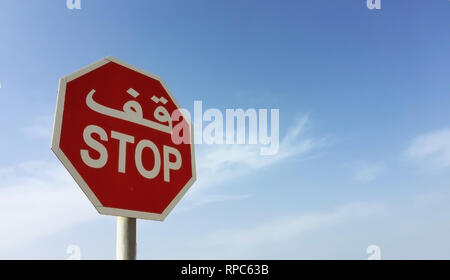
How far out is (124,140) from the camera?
2.18m

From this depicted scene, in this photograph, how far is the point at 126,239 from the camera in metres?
2.01

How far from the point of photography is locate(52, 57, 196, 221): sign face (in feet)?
6.33

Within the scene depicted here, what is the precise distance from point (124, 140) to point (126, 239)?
1.91ft

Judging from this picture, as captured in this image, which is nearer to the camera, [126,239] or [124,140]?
[126,239]

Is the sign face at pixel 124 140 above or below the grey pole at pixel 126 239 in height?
above

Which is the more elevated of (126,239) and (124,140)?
(124,140)

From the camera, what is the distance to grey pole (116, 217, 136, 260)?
6.53 ft

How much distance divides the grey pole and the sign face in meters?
0.06

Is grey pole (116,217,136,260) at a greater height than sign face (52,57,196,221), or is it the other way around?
sign face (52,57,196,221)

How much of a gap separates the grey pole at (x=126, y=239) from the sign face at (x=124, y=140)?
61mm

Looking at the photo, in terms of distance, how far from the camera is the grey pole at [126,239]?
1.99 m
